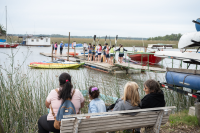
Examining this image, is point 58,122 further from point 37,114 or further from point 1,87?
point 1,87

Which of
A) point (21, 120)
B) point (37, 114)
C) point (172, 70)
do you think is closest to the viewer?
point (21, 120)

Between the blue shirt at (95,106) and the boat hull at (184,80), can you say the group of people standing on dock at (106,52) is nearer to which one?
the boat hull at (184,80)

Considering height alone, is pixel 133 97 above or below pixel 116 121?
above

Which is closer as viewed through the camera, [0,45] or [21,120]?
[21,120]

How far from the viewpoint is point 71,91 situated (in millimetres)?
2863

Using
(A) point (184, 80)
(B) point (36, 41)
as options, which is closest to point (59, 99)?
(A) point (184, 80)

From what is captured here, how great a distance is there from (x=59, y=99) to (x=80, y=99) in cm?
33

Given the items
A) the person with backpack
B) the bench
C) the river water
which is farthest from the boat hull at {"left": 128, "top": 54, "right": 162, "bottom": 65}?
the person with backpack

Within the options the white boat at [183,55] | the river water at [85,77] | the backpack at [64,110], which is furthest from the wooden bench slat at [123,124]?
the white boat at [183,55]

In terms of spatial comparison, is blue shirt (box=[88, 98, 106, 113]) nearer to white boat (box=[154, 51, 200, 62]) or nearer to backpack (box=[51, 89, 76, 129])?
backpack (box=[51, 89, 76, 129])

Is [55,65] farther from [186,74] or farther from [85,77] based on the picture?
[186,74]

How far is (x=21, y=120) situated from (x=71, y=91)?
Answer: 1854 mm

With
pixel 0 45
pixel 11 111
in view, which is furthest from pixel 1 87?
pixel 0 45

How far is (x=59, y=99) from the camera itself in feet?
9.07
